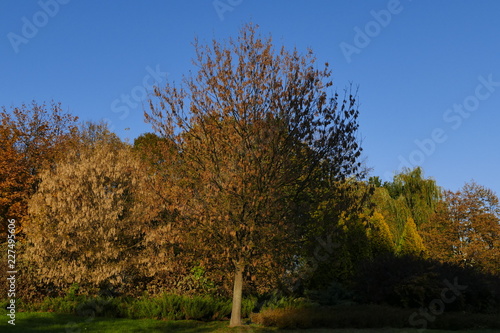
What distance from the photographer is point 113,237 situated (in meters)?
17.2

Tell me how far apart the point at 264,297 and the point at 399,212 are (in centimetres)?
2305

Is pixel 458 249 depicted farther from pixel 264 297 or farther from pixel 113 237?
pixel 113 237

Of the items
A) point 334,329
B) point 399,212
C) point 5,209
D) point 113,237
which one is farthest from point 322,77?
point 399,212

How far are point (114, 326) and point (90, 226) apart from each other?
5231mm

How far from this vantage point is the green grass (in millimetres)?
11570

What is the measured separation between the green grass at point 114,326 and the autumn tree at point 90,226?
2383mm

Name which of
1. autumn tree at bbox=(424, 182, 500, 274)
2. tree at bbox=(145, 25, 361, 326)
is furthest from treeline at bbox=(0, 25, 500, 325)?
autumn tree at bbox=(424, 182, 500, 274)

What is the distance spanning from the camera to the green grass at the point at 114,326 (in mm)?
11570

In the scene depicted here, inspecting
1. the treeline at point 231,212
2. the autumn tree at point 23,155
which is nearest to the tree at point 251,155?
the treeline at point 231,212

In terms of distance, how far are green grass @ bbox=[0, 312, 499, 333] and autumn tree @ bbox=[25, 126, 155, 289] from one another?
2.38 metres

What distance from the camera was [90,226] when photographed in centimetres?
1697

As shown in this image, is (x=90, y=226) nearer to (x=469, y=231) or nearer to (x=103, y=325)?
(x=103, y=325)

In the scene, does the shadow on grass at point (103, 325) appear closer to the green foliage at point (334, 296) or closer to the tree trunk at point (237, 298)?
the tree trunk at point (237, 298)

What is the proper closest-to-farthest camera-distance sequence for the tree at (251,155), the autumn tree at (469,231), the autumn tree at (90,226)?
the tree at (251,155), the autumn tree at (90,226), the autumn tree at (469,231)
